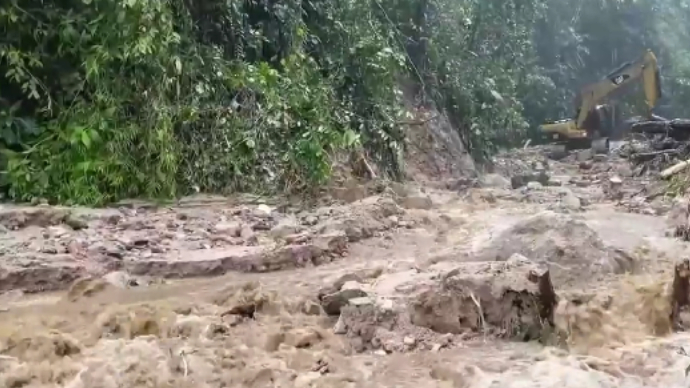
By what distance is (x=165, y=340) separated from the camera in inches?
143

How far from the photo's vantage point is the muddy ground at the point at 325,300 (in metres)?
3.25

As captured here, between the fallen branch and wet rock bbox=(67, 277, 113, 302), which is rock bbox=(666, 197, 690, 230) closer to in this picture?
the fallen branch

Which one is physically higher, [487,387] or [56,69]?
[56,69]

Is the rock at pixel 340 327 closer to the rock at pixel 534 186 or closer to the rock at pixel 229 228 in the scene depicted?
the rock at pixel 229 228

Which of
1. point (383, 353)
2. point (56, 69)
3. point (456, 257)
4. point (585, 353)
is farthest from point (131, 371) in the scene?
point (56, 69)

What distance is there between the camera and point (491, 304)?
12.3 feet

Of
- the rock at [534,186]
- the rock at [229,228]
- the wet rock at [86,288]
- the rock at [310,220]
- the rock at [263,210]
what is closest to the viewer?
the wet rock at [86,288]

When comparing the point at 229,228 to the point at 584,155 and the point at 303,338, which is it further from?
the point at 584,155

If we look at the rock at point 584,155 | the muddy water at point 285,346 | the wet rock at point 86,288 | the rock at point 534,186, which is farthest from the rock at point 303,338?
the rock at point 584,155

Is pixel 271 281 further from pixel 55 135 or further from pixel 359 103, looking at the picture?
pixel 359 103

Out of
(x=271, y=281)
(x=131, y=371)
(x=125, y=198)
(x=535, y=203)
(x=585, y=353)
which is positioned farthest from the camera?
(x=535, y=203)

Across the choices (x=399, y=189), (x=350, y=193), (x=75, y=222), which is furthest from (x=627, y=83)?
(x=75, y=222)

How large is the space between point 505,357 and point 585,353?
1.22 feet

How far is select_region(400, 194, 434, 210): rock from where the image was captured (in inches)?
306
